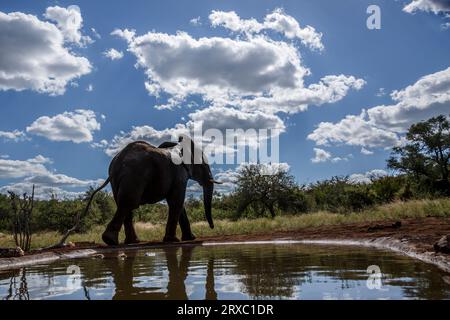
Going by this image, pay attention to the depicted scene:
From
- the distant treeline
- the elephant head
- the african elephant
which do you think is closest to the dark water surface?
the african elephant

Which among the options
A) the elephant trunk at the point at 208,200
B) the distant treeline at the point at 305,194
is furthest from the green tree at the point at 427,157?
the elephant trunk at the point at 208,200

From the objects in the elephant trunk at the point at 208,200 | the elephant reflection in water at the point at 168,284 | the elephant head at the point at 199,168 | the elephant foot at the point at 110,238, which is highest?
the elephant head at the point at 199,168

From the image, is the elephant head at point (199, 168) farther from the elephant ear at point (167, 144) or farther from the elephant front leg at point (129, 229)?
the elephant front leg at point (129, 229)

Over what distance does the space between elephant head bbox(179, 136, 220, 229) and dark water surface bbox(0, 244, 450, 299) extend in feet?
24.2

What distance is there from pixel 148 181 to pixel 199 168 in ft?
10.1

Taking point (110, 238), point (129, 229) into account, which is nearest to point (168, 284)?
point (110, 238)

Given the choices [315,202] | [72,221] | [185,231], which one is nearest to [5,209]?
[72,221]

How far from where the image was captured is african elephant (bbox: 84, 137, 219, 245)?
11906mm

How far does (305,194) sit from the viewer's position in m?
30.2

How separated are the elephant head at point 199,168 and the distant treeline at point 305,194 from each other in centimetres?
1018

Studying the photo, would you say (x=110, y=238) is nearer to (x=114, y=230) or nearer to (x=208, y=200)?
(x=114, y=230)

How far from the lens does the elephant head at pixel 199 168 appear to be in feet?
48.7

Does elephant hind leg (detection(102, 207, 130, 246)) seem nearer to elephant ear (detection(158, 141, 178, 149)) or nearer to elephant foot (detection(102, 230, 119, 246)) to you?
elephant foot (detection(102, 230, 119, 246))
